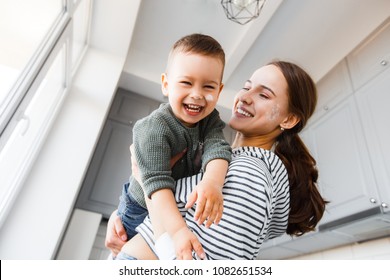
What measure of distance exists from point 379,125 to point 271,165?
1.27 meters

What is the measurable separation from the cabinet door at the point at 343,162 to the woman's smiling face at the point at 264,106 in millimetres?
963

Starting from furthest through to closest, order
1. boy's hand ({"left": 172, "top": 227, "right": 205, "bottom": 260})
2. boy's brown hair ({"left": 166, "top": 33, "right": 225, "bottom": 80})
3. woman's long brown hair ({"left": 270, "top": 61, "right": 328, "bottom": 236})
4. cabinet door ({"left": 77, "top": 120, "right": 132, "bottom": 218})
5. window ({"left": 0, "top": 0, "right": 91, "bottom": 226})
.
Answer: cabinet door ({"left": 77, "top": 120, "right": 132, "bottom": 218}), window ({"left": 0, "top": 0, "right": 91, "bottom": 226}), woman's long brown hair ({"left": 270, "top": 61, "right": 328, "bottom": 236}), boy's brown hair ({"left": 166, "top": 33, "right": 225, "bottom": 80}), boy's hand ({"left": 172, "top": 227, "right": 205, "bottom": 260})

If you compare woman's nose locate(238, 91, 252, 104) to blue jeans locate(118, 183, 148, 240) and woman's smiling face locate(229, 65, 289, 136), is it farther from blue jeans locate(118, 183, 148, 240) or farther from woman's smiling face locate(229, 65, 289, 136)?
blue jeans locate(118, 183, 148, 240)

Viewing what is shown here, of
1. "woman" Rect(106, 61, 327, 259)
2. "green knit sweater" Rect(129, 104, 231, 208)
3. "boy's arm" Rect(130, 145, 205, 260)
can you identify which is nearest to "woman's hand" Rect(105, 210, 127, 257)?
"woman" Rect(106, 61, 327, 259)

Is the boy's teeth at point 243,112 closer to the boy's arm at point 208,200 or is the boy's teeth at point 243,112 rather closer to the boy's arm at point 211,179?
the boy's arm at point 211,179

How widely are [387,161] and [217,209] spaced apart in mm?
1388

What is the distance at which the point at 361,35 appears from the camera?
6.67 ft

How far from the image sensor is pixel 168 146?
2.00 ft

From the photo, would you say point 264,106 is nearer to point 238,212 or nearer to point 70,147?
point 238,212

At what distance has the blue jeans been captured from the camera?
75 cm

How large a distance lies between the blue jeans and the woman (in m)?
0.05

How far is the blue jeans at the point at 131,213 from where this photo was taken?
0.75 m

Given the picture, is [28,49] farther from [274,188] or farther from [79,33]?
[274,188]

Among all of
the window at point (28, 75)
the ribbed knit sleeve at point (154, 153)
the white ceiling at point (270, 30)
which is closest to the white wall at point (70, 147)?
the window at point (28, 75)
